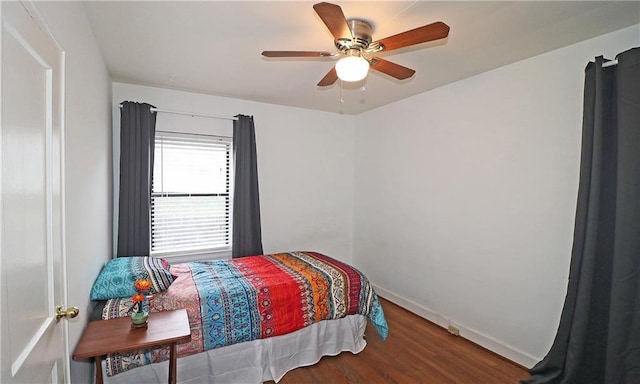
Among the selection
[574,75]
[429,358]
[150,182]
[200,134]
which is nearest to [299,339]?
[429,358]

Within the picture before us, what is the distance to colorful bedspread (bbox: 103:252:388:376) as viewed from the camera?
2.18 meters

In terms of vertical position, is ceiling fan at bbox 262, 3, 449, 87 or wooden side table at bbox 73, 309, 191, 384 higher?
ceiling fan at bbox 262, 3, 449, 87

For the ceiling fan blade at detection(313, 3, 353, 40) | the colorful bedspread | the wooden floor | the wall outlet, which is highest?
the ceiling fan blade at detection(313, 3, 353, 40)

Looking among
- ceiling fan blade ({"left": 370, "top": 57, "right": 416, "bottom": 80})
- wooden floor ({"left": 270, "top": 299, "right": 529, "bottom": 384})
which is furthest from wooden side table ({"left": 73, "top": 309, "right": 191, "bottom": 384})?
ceiling fan blade ({"left": 370, "top": 57, "right": 416, "bottom": 80})

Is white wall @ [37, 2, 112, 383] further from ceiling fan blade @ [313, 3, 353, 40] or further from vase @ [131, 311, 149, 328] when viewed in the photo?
ceiling fan blade @ [313, 3, 353, 40]

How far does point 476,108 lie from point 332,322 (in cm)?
235

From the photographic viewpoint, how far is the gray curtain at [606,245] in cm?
189

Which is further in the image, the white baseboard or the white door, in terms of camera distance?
the white baseboard

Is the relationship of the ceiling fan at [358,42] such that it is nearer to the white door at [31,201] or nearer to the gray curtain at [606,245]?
the white door at [31,201]

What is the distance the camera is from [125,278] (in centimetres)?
228

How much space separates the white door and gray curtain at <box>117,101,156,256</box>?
2.01 metres

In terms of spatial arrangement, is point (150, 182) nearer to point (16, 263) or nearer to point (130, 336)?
point (130, 336)

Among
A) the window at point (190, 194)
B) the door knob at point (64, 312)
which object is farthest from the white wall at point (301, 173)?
the door knob at point (64, 312)

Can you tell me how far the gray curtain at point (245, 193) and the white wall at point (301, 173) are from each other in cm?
23
